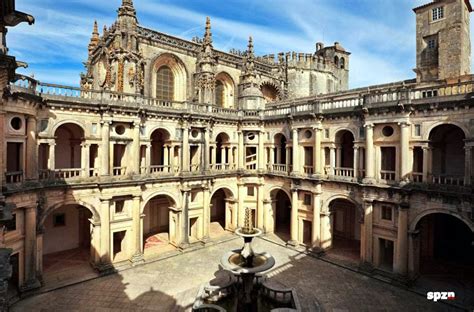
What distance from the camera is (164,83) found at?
30250 mm

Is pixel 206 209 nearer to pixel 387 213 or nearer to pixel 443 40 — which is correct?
pixel 387 213

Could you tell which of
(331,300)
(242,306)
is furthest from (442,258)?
(242,306)

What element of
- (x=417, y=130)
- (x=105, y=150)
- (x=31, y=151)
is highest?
(x=417, y=130)

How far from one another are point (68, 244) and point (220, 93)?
Answer: 23073mm

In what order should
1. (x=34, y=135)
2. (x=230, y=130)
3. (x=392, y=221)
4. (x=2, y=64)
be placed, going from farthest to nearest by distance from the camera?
(x=230, y=130), (x=392, y=221), (x=34, y=135), (x=2, y=64)

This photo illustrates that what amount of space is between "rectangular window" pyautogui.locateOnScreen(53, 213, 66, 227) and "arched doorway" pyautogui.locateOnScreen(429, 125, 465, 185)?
102 ft

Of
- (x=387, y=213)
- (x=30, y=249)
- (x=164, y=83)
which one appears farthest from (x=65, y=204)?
(x=387, y=213)

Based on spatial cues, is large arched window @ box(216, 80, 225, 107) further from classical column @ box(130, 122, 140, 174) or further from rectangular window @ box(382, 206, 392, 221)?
rectangular window @ box(382, 206, 392, 221)

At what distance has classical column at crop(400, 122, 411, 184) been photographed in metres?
19.8

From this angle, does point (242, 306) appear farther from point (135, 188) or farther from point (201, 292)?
point (135, 188)

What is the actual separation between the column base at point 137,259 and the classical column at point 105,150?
7.13 meters

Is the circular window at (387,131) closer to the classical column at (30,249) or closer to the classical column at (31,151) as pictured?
the classical column at (31,151)

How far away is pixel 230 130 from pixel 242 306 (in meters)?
18.0

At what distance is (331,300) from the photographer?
17656 mm
